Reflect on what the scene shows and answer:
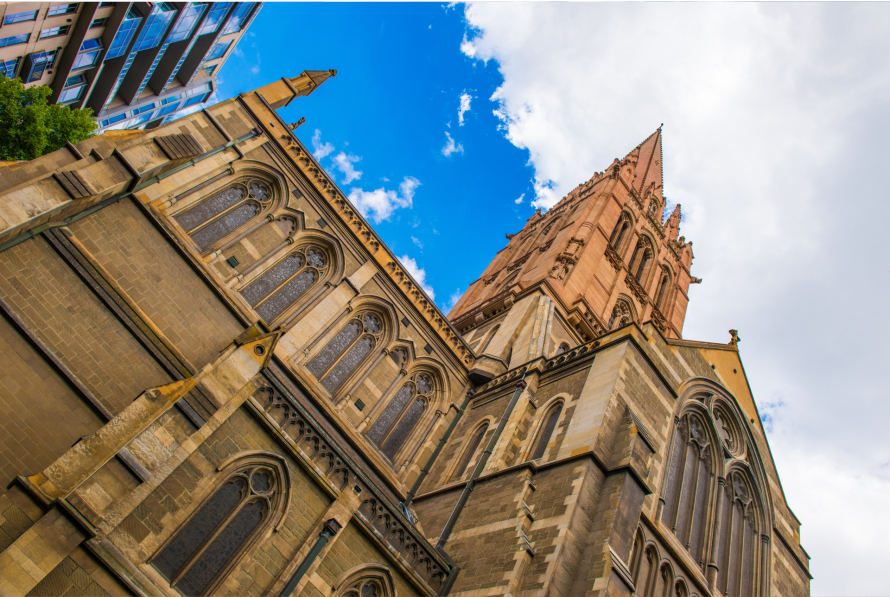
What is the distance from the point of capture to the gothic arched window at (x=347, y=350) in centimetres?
→ 1477

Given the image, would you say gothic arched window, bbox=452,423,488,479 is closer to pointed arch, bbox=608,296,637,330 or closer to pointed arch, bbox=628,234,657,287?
pointed arch, bbox=608,296,637,330

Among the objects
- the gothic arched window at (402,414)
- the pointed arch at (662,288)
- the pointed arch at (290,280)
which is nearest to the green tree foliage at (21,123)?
the pointed arch at (290,280)

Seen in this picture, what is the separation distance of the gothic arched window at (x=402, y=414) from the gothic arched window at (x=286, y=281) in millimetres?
4015

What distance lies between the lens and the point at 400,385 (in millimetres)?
16172

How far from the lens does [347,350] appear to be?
15.6m

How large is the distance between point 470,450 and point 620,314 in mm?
15167

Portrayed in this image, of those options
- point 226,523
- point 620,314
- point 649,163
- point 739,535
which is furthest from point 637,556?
point 649,163

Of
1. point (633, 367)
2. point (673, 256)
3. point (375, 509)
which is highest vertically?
point (673, 256)

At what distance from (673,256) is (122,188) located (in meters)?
32.3

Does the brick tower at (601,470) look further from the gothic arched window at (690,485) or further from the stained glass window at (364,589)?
the stained glass window at (364,589)

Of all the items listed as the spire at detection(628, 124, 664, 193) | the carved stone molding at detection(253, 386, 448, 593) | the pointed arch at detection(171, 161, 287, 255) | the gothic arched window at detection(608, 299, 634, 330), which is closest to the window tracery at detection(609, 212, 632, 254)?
→ the gothic arched window at detection(608, 299, 634, 330)

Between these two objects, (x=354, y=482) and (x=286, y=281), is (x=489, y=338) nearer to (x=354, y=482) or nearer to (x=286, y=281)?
(x=286, y=281)

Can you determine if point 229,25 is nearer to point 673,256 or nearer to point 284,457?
point 673,256

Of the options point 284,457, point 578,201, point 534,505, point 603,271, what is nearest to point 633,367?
point 534,505
